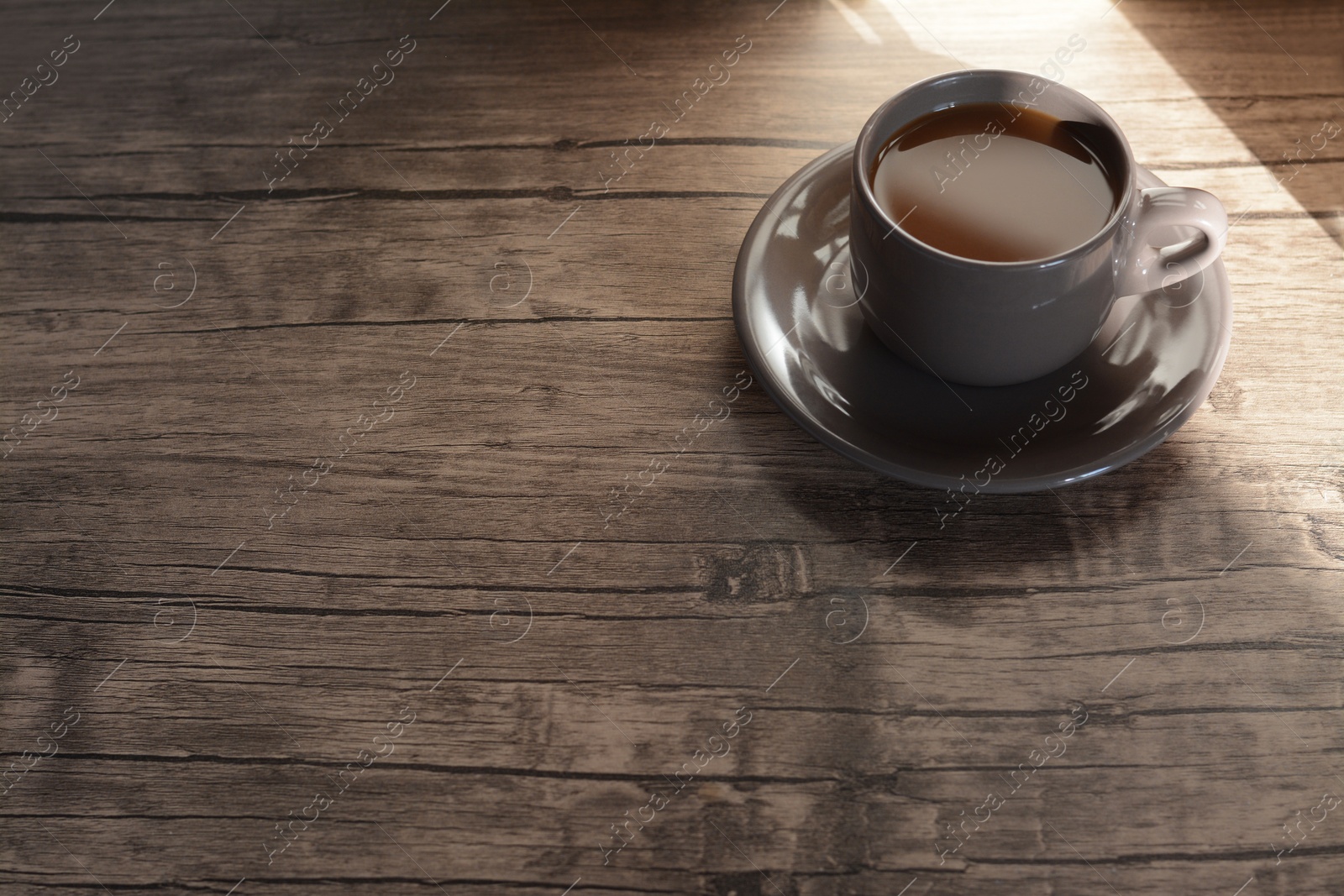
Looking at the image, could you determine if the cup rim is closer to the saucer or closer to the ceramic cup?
the ceramic cup

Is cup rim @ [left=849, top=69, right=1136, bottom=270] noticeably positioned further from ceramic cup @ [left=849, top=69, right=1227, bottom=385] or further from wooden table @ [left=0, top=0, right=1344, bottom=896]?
wooden table @ [left=0, top=0, right=1344, bottom=896]

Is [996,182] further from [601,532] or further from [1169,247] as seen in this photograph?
[601,532]

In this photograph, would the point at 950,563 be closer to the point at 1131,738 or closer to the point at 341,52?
the point at 1131,738

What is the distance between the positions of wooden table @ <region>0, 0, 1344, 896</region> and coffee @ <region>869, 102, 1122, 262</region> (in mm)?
191

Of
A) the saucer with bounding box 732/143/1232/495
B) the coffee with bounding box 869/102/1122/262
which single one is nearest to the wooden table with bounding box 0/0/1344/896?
the saucer with bounding box 732/143/1232/495

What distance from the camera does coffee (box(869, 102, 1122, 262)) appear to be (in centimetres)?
62

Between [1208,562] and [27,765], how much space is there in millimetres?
850

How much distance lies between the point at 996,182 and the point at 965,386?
0.49ft

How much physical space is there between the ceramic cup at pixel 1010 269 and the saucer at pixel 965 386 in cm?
2

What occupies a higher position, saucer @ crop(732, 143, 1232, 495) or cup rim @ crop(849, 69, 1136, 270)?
cup rim @ crop(849, 69, 1136, 270)

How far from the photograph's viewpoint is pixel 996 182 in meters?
0.66

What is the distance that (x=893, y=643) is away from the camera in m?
0.64

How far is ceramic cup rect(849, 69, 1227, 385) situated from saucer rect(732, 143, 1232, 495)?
0.02 meters

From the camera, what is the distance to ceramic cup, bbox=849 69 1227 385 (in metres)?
0.59
